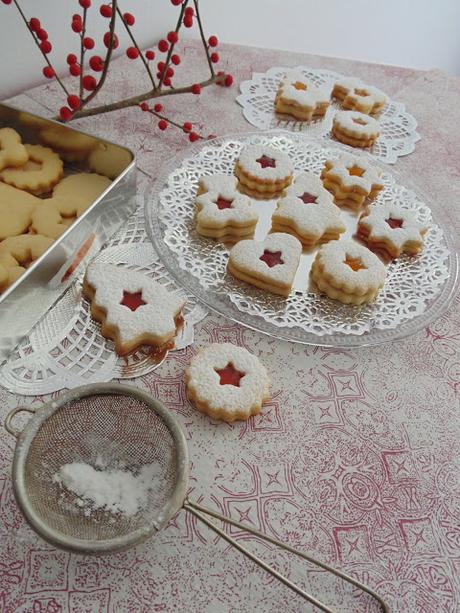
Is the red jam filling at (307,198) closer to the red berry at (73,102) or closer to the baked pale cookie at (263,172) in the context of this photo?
the baked pale cookie at (263,172)

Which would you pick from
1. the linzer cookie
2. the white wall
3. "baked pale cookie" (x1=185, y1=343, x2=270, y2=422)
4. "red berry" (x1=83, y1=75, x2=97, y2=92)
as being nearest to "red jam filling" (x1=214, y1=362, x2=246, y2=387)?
"baked pale cookie" (x1=185, y1=343, x2=270, y2=422)

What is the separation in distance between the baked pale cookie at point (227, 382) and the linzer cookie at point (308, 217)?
303mm

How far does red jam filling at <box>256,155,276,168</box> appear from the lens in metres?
1.21

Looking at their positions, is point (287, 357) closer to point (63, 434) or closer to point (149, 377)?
point (149, 377)

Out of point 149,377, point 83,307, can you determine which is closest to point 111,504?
point 149,377

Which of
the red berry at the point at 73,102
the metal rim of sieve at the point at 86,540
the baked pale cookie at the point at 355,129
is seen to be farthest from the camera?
the baked pale cookie at the point at 355,129

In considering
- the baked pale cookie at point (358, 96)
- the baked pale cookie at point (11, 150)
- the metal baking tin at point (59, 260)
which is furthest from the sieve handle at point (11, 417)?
the baked pale cookie at point (358, 96)

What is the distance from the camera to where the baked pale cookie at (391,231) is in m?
1.09

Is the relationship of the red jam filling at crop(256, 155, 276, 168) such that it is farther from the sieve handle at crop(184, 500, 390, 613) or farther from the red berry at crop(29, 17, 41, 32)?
the sieve handle at crop(184, 500, 390, 613)

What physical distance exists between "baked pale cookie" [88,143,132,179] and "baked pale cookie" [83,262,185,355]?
223mm

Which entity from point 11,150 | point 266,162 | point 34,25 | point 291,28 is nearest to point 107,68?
point 34,25

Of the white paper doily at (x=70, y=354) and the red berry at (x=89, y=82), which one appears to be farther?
the red berry at (x=89, y=82)

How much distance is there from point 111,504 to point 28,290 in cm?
32

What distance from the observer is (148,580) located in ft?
2.20
